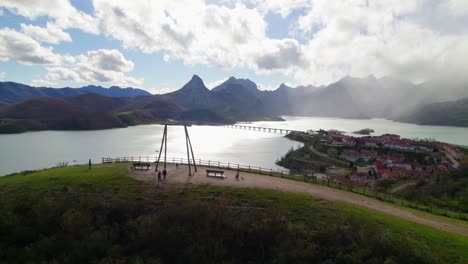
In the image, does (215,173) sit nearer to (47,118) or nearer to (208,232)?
(208,232)

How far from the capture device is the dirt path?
61.1 feet

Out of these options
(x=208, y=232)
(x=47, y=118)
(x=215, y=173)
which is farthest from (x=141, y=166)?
(x=47, y=118)

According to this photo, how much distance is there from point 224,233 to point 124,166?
17515 mm

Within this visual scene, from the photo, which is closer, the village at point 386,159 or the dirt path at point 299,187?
the dirt path at point 299,187

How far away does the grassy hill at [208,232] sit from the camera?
47.2ft

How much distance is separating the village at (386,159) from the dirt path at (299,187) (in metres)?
34.7

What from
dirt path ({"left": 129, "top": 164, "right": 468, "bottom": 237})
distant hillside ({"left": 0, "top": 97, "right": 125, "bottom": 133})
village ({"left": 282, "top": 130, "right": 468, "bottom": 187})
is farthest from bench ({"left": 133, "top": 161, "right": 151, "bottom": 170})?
distant hillside ({"left": 0, "top": 97, "right": 125, "bottom": 133})

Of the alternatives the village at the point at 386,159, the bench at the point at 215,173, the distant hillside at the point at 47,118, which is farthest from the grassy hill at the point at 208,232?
the distant hillside at the point at 47,118

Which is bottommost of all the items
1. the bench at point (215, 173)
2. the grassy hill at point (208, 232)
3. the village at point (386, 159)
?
the village at point (386, 159)

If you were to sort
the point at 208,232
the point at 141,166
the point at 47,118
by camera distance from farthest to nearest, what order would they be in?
the point at 47,118
the point at 141,166
the point at 208,232

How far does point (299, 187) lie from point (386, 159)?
76.8 m

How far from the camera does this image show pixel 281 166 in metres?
83.4

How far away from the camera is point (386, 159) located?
87750 mm

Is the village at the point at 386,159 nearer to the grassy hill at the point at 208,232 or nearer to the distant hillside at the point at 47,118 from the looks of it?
the grassy hill at the point at 208,232
